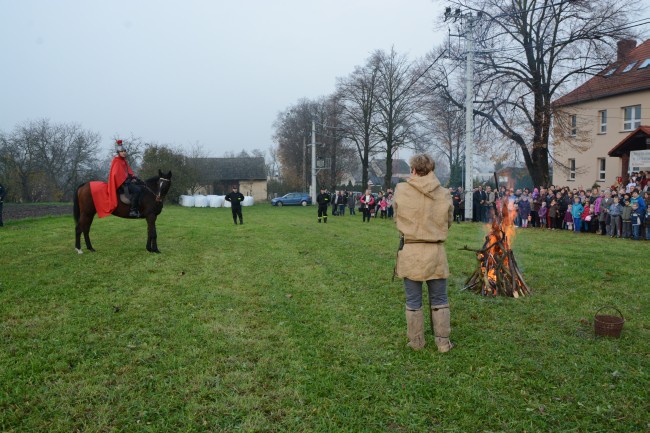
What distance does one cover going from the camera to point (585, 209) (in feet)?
56.9

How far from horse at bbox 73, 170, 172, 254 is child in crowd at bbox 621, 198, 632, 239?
48.1ft

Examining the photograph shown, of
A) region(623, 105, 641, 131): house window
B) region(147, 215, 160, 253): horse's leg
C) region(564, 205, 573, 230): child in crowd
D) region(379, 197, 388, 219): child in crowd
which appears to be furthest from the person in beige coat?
region(623, 105, 641, 131): house window

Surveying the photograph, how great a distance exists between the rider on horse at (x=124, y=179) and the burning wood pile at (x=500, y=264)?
28.5ft

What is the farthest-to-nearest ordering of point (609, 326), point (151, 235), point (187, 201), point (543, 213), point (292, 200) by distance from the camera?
point (292, 200), point (187, 201), point (543, 213), point (151, 235), point (609, 326)

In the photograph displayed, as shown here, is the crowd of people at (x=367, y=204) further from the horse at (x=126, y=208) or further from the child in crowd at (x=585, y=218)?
the horse at (x=126, y=208)

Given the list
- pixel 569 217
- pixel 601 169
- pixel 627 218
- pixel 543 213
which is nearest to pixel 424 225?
pixel 627 218

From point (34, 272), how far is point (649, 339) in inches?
400

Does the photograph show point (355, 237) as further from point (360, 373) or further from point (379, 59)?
point (379, 59)

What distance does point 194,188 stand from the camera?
48719 mm

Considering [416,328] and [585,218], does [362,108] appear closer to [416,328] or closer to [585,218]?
[585,218]

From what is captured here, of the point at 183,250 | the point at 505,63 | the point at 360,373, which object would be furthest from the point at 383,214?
the point at 360,373

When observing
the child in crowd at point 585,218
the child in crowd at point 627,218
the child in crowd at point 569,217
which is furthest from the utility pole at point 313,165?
the child in crowd at point 627,218

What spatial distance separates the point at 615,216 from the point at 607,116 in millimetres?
19949

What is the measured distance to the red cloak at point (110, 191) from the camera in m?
11.5
